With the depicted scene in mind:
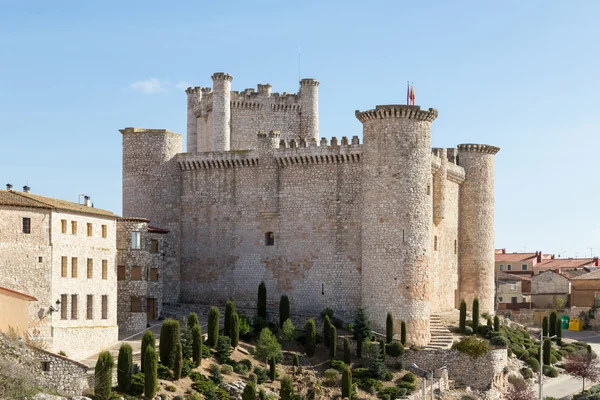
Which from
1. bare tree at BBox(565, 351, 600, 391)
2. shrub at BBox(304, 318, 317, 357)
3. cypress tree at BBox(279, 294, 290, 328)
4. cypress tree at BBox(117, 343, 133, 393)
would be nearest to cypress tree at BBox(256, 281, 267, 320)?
cypress tree at BBox(279, 294, 290, 328)

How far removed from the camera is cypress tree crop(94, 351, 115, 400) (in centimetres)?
4378

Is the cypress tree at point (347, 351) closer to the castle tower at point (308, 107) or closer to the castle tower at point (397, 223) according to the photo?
the castle tower at point (397, 223)

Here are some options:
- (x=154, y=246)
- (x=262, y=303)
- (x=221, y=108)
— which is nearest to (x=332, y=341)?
(x=262, y=303)

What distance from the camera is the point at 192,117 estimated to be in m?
71.1

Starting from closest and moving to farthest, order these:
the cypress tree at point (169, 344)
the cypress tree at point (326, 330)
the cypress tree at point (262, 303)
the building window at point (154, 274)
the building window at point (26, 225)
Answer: the building window at point (26, 225) < the cypress tree at point (169, 344) < the cypress tree at point (326, 330) < the building window at point (154, 274) < the cypress tree at point (262, 303)

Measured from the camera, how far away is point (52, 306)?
47875mm

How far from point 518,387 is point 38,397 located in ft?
92.8

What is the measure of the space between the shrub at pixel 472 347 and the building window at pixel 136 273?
16959mm

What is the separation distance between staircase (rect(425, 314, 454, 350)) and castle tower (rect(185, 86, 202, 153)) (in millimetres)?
19679

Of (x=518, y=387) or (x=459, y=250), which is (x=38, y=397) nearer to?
(x=518, y=387)

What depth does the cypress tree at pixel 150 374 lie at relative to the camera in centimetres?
4500

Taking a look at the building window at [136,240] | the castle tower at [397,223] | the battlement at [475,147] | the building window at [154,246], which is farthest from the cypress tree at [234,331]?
the battlement at [475,147]

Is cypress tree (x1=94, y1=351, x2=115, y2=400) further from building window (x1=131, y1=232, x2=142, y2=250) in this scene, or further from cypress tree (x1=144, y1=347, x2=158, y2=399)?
building window (x1=131, y1=232, x2=142, y2=250)

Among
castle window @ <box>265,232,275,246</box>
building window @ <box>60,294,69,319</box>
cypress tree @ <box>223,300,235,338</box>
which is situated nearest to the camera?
building window @ <box>60,294,69,319</box>
